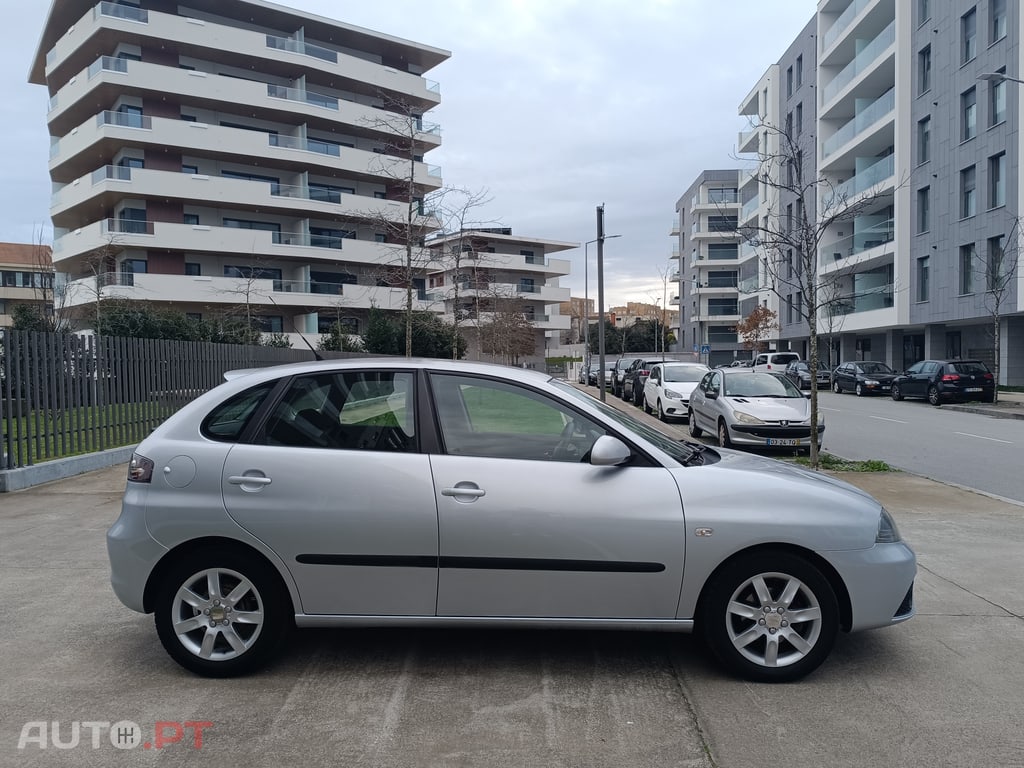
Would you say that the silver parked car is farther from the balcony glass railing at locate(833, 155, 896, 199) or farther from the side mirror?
the balcony glass railing at locate(833, 155, 896, 199)

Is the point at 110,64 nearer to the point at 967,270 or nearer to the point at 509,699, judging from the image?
the point at 967,270

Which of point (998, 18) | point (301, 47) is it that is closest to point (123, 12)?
point (301, 47)

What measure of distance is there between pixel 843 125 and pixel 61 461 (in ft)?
152

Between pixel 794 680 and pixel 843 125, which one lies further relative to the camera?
pixel 843 125

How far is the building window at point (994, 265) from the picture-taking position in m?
28.8

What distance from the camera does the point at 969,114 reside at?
32.7 metres

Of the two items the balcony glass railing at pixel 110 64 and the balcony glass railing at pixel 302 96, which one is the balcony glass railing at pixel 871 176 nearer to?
the balcony glass railing at pixel 302 96

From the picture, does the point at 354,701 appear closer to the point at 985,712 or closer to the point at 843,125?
the point at 985,712

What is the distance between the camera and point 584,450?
4133 millimetres

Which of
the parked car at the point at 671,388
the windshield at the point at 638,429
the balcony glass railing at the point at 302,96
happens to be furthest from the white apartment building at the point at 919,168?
the windshield at the point at 638,429

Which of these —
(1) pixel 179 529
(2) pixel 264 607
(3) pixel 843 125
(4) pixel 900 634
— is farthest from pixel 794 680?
(3) pixel 843 125

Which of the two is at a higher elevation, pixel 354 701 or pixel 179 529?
pixel 179 529

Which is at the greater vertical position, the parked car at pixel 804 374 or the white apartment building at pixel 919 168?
the white apartment building at pixel 919 168

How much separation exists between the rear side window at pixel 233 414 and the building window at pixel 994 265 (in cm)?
3101
